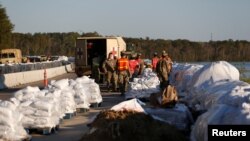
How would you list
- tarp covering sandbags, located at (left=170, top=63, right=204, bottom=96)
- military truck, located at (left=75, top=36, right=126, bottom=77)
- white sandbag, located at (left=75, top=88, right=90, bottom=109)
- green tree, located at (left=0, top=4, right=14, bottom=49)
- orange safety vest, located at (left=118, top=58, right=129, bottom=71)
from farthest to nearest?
green tree, located at (left=0, top=4, right=14, bottom=49), military truck, located at (left=75, top=36, right=126, bottom=77), orange safety vest, located at (left=118, top=58, right=129, bottom=71), tarp covering sandbags, located at (left=170, top=63, right=204, bottom=96), white sandbag, located at (left=75, top=88, right=90, bottom=109)

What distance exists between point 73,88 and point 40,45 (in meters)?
116

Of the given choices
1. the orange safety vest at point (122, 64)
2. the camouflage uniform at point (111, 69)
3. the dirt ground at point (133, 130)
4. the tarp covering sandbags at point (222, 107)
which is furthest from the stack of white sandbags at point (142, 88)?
the dirt ground at point (133, 130)

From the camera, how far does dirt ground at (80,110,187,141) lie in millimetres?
10867

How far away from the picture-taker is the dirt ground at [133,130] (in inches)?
428

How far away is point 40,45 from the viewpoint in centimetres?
13350

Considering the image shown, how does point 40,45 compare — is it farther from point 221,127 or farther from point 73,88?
point 221,127

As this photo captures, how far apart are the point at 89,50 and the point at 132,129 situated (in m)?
24.4

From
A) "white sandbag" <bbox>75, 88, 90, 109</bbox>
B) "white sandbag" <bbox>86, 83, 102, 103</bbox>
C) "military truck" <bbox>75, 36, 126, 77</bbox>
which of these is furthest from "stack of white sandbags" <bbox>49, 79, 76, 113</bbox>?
"military truck" <bbox>75, 36, 126, 77</bbox>

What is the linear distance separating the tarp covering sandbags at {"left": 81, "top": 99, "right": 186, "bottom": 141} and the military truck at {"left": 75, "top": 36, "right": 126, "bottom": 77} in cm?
2178

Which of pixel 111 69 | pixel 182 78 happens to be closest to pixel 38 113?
pixel 182 78

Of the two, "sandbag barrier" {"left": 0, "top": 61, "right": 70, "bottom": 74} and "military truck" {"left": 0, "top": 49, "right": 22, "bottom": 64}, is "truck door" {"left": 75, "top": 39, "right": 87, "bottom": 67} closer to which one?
"sandbag barrier" {"left": 0, "top": 61, "right": 70, "bottom": 74}

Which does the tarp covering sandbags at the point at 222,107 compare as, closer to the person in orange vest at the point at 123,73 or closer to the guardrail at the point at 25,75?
the person in orange vest at the point at 123,73

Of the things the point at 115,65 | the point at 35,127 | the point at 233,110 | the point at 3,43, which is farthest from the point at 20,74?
the point at 3,43

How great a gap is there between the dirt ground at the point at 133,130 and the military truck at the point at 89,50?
21940mm
